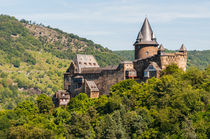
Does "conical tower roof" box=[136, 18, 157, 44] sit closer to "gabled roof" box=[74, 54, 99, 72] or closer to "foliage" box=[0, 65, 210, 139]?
"foliage" box=[0, 65, 210, 139]

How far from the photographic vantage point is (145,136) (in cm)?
8806

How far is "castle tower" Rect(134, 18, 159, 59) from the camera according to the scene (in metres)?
117

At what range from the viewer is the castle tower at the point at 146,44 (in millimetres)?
116625

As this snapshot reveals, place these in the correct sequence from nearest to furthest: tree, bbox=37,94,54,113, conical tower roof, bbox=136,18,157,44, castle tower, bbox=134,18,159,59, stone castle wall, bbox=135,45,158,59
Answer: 1. tree, bbox=37,94,54,113
2. stone castle wall, bbox=135,45,158,59
3. castle tower, bbox=134,18,159,59
4. conical tower roof, bbox=136,18,157,44

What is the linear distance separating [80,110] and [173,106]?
25.4 meters

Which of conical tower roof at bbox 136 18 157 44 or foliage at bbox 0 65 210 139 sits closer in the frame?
foliage at bbox 0 65 210 139

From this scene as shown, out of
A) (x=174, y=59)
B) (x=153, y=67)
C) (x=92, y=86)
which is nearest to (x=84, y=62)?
(x=92, y=86)

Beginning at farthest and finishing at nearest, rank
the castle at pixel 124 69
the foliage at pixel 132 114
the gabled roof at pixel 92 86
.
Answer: the gabled roof at pixel 92 86 < the castle at pixel 124 69 < the foliage at pixel 132 114

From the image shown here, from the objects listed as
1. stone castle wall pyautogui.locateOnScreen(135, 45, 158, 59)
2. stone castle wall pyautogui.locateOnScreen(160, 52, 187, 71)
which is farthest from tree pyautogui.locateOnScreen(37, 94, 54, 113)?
stone castle wall pyautogui.locateOnScreen(160, 52, 187, 71)

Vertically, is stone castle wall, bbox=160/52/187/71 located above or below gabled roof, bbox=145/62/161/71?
above

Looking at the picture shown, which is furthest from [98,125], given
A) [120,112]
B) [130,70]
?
[130,70]

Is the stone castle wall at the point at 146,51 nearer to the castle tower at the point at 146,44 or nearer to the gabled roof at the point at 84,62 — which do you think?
the castle tower at the point at 146,44

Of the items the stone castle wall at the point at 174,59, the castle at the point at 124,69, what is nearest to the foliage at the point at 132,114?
the stone castle wall at the point at 174,59

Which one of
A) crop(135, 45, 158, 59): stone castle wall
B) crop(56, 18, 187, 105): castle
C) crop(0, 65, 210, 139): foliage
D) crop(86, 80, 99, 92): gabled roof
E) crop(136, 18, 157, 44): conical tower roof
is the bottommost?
crop(0, 65, 210, 139): foliage
